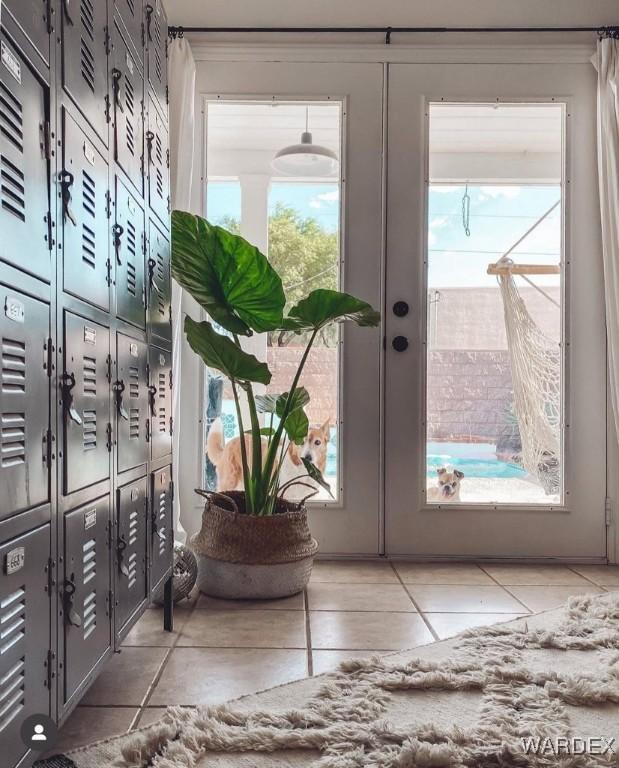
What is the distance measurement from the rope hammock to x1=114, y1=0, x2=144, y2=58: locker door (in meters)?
1.83

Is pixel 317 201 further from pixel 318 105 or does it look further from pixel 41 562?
pixel 41 562

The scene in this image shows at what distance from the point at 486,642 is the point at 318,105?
89.0 inches

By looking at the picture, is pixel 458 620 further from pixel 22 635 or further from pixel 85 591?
pixel 22 635

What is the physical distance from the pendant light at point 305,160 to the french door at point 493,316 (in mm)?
265

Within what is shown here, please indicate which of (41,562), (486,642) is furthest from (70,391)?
(486,642)

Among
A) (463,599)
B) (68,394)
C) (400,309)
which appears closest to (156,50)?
(68,394)

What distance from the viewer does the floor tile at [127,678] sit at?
1525mm

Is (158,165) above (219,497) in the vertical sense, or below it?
above

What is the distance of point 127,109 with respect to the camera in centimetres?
163

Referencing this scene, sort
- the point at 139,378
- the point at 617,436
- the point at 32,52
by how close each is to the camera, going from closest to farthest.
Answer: the point at 32,52, the point at 139,378, the point at 617,436

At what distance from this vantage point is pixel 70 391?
1184 mm

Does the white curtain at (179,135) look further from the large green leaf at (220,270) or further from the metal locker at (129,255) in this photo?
the metal locker at (129,255)

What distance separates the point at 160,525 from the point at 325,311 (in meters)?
0.92

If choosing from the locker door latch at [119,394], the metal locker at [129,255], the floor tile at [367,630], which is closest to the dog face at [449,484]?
the floor tile at [367,630]
